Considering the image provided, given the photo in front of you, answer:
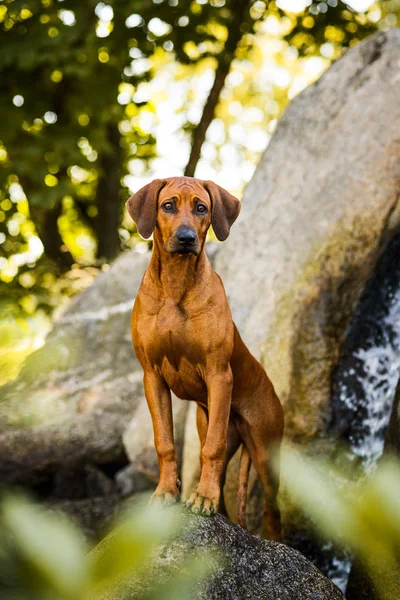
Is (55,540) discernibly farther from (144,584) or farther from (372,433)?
(372,433)

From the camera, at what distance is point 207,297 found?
14.5 feet

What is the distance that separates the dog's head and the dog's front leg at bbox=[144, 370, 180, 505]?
2.78 ft

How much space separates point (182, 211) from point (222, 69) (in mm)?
7587

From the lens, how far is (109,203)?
13.4 m

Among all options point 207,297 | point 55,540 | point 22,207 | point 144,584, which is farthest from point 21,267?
point 55,540

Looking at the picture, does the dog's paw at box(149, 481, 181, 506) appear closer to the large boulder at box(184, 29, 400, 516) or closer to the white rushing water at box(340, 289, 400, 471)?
the large boulder at box(184, 29, 400, 516)

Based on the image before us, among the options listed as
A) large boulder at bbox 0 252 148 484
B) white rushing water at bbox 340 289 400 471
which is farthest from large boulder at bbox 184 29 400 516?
large boulder at bbox 0 252 148 484

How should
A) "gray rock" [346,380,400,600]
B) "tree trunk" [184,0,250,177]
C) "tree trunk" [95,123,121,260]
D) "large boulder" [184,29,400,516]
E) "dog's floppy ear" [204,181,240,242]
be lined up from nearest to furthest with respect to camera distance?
"dog's floppy ear" [204,181,240,242] < "gray rock" [346,380,400,600] < "large boulder" [184,29,400,516] < "tree trunk" [184,0,250,177] < "tree trunk" [95,123,121,260]

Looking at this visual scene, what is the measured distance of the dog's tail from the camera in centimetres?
520

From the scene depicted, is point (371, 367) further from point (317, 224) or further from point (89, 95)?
point (89, 95)

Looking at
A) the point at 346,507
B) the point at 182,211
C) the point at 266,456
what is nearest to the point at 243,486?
the point at 266,456

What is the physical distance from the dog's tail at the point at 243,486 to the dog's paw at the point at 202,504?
3.87ft

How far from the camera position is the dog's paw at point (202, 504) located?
4.00m

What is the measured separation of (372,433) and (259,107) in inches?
547
